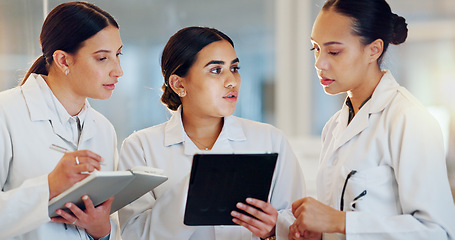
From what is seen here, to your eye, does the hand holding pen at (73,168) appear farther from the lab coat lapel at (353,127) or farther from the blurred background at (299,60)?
the blurred background at (299,60)

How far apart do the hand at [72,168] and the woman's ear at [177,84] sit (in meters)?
0.55

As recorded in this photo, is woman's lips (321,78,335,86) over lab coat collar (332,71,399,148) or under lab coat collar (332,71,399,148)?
over

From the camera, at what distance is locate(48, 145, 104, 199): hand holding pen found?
140 cm

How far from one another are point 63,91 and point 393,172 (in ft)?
3.42

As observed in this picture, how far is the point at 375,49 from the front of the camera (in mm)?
1622

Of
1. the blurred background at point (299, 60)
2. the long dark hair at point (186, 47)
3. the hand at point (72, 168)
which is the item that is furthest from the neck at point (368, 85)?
the blurred background at point (299, 60)

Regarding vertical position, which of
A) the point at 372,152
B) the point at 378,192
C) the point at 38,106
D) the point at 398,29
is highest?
the point at 398,29

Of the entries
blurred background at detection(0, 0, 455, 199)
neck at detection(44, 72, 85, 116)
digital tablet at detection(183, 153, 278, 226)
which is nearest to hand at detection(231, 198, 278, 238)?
digital tablet at detection(183, 153, 278, 226)

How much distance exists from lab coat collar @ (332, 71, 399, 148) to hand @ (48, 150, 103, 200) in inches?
30.0

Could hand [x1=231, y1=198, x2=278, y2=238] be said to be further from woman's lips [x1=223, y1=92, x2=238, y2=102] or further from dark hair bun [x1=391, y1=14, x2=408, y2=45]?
dark hair bun [x1=391, y1=14, x2=408, y2=45]

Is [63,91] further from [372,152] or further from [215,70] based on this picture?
Answer: [372,152]

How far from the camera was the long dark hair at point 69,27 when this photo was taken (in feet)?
5.43

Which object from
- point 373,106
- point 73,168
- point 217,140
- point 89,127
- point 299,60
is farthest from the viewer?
point 299,60

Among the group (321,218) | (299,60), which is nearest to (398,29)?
(321,218)
